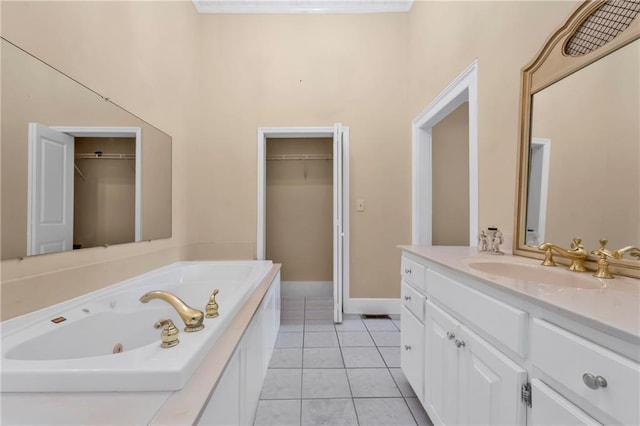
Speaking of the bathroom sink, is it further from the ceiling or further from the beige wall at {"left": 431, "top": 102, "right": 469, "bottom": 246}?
the ceiling

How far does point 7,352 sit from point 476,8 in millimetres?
2857

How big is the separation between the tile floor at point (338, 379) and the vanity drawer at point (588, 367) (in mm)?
1050

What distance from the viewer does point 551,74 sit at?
1.07m

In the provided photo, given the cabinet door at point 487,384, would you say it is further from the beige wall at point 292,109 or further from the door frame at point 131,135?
the door frame at point 131,135

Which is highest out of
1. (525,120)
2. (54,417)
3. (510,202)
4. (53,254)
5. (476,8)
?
(476,8)

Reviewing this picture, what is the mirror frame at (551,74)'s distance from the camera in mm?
807

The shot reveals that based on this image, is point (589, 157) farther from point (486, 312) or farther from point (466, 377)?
point (466, 377)

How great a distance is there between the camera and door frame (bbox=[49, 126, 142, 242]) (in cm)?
134

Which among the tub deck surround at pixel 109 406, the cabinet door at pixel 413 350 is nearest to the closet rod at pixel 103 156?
the tub deck surround at pixel 109 406

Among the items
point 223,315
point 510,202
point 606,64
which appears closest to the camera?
point 606,64

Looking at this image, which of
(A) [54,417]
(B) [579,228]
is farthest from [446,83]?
(A) [54,417]

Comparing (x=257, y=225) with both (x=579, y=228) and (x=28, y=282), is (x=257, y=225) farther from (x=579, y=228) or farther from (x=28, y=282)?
(x=579, y=228)

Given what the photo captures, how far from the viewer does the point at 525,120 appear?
3.91ft

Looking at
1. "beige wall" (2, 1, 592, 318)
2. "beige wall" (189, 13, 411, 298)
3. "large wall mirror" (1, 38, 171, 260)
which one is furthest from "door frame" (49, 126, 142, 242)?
"beige wall" (189, 13, 411, 298)
